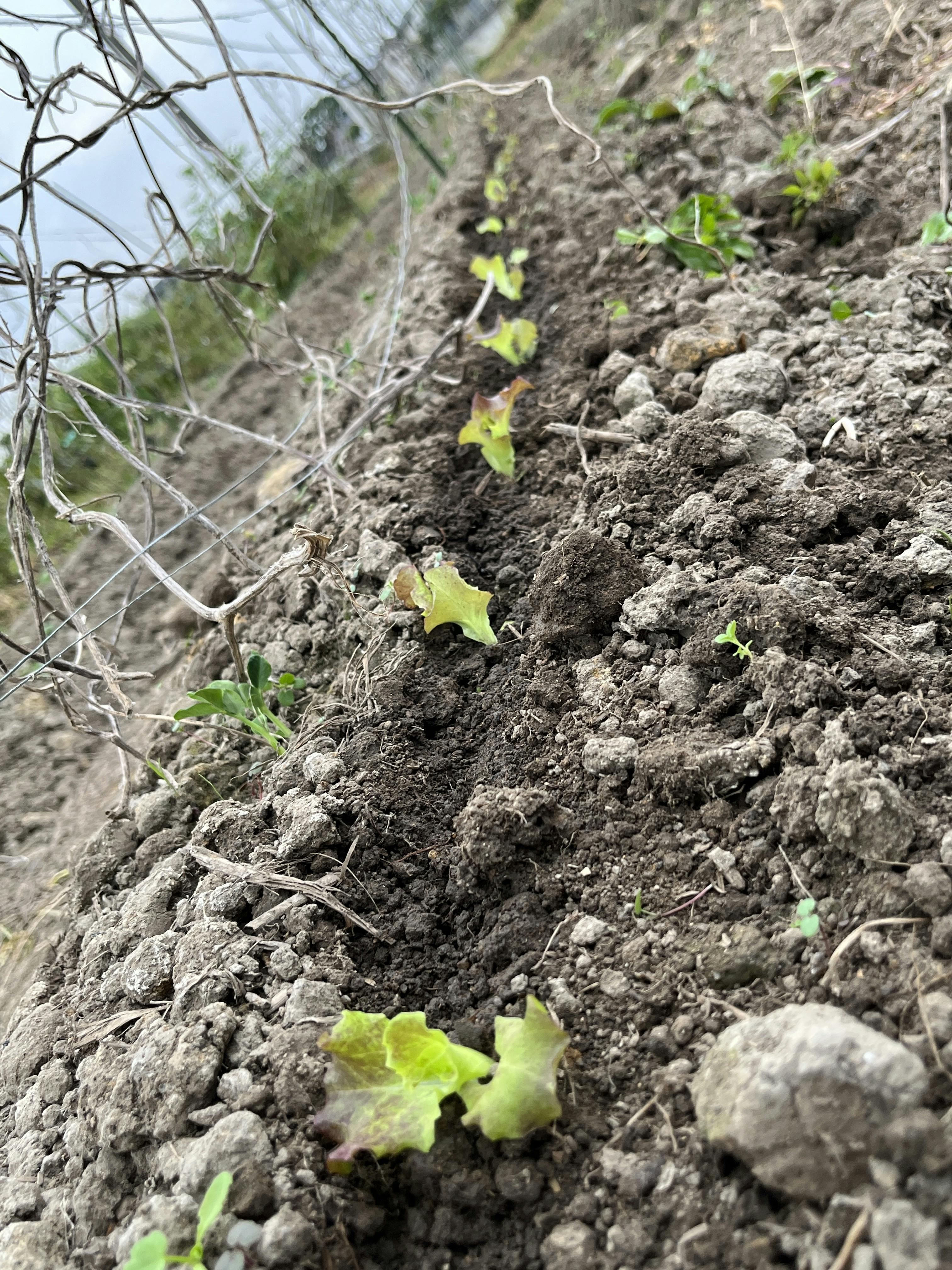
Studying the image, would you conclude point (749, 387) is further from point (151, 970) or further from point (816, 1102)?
point (151, 970)

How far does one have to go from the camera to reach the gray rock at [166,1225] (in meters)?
0.83

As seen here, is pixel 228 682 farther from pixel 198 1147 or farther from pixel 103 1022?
pixel 198 1147

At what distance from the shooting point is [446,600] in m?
1.43

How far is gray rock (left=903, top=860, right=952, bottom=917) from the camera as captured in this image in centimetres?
85

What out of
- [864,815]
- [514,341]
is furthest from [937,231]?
[864,815]

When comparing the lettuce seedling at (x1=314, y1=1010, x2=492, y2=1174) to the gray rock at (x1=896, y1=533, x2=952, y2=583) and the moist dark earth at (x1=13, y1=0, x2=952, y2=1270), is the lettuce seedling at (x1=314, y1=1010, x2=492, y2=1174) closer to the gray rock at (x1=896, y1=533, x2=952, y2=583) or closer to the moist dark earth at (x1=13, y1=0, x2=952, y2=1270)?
the moist dark earth at (x1=13, y1=0, x2=952, y2=1270)

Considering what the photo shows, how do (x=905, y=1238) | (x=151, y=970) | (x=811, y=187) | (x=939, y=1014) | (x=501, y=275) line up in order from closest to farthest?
(x=905, y=1238) < (x=939, y=1014) < (x=151, y=970) < (x=811, y=187) < (x=501, y=275)

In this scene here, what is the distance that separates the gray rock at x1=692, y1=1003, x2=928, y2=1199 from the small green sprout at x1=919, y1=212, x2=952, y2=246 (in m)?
1.83

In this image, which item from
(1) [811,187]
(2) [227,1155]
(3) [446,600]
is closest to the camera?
(2) [227,1155]

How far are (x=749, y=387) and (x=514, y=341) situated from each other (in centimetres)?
86

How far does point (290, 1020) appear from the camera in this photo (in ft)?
3.24

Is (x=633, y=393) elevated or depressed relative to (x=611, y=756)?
A: elevated

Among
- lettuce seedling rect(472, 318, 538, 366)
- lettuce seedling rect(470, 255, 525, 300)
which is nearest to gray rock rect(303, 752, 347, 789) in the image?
lettuce seedling rect(472, 318, 538, 366)

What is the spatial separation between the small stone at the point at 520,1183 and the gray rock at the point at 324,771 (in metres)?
0.59
